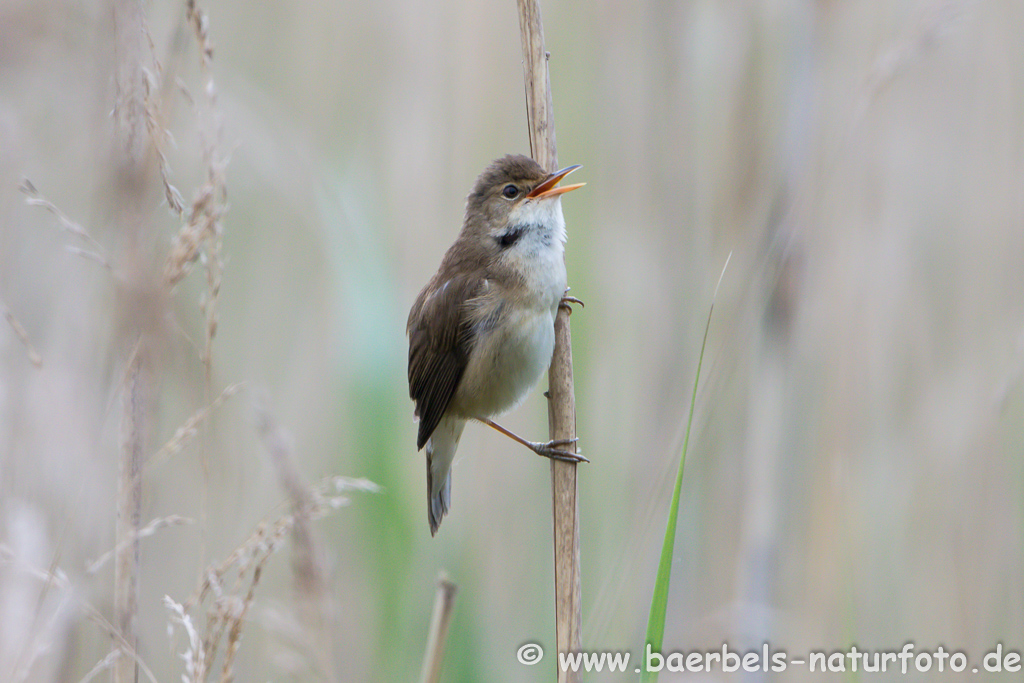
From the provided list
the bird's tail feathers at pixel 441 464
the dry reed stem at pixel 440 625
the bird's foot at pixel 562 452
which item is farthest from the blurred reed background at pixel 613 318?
the dry reed stem at pixel 440 625

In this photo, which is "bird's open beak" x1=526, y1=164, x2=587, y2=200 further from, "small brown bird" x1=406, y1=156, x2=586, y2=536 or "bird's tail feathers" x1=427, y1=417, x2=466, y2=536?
"bird's tail feathers" x1=427, y1=417, x2=466, y2=536

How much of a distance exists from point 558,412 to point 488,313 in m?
0.58

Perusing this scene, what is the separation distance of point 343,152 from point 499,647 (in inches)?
69.4

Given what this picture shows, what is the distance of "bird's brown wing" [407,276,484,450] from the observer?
269 centimetres

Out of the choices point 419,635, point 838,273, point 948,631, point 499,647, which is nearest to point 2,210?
point 419,635

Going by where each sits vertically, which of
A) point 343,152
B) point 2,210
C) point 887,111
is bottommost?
point 2,210

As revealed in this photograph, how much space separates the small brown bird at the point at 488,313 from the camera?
2525mm

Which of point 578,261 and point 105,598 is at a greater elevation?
point 578,261

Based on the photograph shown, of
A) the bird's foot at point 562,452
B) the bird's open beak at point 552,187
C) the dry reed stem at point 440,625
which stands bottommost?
the dry reed stem at point 440,625

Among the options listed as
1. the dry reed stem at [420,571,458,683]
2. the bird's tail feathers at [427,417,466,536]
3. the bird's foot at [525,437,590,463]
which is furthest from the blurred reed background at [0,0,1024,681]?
the dry reed stem at [420,571,458,683]

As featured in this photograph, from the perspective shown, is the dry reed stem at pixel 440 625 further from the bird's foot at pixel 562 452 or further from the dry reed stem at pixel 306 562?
the bird's foot at pixel 562 452

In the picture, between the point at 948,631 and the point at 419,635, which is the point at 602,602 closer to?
the point at 419,635

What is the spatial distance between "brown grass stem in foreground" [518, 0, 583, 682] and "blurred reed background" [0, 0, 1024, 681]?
0.15 metres

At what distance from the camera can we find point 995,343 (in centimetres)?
285
